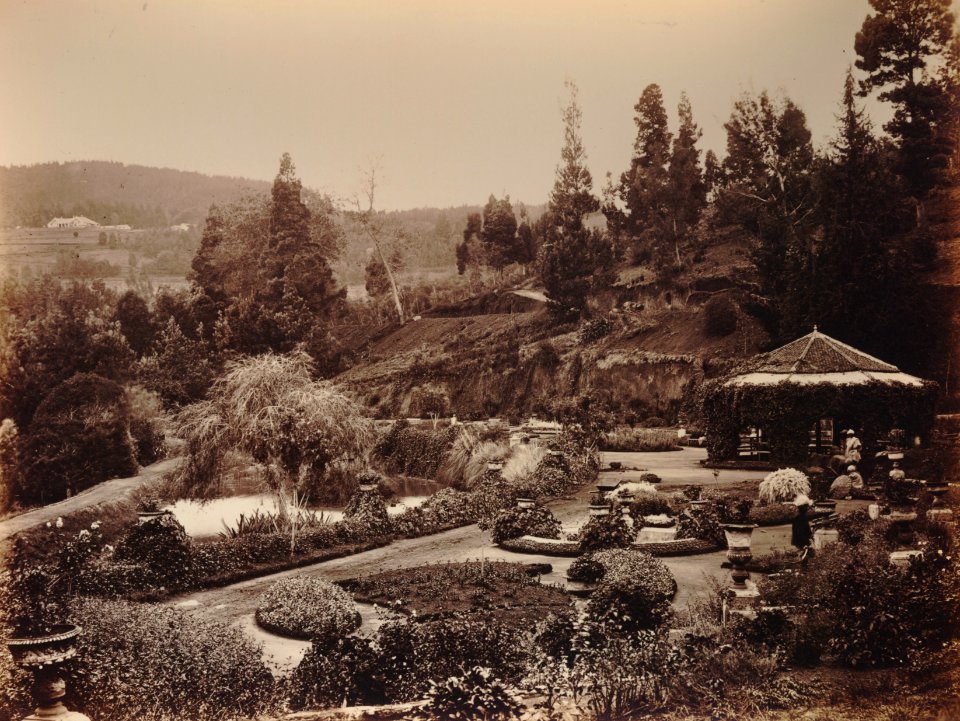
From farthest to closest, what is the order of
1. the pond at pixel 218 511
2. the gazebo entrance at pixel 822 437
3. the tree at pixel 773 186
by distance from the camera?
the gazebo entrance at pixel 822 437, the pond at pixel 218 511, the tree at pixel 773 186

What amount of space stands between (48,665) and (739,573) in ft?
21.2

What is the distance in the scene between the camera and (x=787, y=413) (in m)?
11.7

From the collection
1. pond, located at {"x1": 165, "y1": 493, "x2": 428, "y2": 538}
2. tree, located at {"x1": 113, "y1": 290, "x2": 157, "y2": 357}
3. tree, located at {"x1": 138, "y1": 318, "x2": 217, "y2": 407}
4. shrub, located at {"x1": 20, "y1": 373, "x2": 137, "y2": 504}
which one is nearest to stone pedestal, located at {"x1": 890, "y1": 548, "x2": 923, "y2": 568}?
pond, located at {"x1": 165, "y1": 493, "x2": 428, "y2": 538}

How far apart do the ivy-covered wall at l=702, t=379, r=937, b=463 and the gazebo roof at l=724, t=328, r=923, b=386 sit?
4.8 inches

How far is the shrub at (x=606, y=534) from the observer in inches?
376

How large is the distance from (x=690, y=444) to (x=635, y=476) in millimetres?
1422

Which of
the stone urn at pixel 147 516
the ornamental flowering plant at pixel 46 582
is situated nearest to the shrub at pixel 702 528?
the stone urn at pixel 147 516

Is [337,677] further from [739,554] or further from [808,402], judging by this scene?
[808,402]

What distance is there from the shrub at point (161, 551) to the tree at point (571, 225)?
18.0ft

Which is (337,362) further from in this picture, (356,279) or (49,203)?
(49,203)

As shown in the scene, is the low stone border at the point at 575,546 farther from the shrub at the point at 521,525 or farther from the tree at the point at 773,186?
the tree at the point at 773,186

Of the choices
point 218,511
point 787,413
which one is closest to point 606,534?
point 787,413

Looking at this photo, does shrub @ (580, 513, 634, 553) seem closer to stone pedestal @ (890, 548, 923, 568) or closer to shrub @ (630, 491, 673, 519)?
shrub @ (630, 491, 673, 519)

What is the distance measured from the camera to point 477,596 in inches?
338
